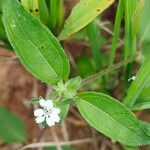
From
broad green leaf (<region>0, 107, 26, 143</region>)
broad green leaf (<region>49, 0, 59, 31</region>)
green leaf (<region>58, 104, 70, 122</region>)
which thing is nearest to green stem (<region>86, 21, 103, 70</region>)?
broad green leaf (<region>49, 0, 59, 31</region>)

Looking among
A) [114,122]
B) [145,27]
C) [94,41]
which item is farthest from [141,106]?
[145,27]

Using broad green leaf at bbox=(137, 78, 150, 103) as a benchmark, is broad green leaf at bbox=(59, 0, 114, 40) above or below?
above

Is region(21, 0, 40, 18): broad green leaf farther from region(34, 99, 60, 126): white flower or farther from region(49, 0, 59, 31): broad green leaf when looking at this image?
region(34, 99, 60, 126): white flower

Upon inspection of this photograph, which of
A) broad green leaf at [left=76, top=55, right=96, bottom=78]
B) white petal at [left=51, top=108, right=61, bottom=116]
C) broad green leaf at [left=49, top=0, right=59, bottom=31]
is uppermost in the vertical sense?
broad green leaf at [left=49, top=0, right=59, bottom=31]

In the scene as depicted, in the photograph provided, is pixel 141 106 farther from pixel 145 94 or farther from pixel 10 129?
pixel 10 129

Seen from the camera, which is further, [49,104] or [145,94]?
[145,94]

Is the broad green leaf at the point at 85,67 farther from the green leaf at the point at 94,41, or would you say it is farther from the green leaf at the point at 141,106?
the green leaf at the point at 141,106

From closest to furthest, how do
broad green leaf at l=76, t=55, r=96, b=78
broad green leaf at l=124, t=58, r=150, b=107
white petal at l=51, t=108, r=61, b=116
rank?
white petal at l=51, t=108, r=61, b=116, broad green leaf at l=124, t=58, r=150, b=107, broad green leaf at l=76, t=55, r=96, b=78
